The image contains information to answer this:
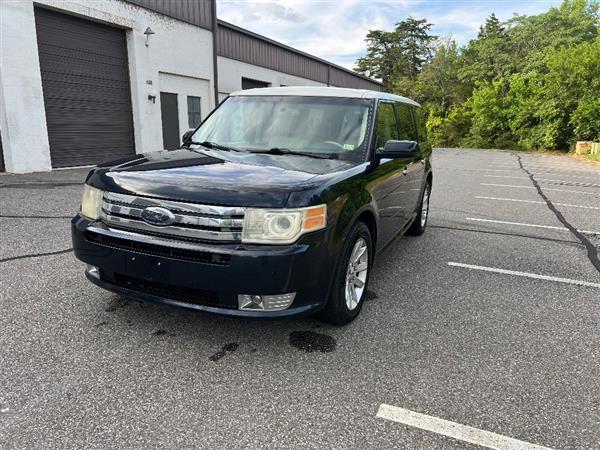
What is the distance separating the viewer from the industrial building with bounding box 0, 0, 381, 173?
1051 centimetres

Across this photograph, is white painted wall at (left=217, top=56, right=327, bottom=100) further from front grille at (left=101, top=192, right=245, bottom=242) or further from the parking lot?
front grille at (left=101, top=192, right=245, bottom=242)

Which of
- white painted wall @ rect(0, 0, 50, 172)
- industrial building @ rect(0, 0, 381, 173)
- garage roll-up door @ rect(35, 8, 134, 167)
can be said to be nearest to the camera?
white painted wall @ rect(0, 0, 50, 172)

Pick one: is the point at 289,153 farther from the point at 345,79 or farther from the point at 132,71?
the point at 345,79

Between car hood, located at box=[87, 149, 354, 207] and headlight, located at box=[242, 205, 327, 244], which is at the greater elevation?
car hood, located at box=[87, 149, 354, 207]

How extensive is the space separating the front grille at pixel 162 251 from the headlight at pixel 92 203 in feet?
0.60

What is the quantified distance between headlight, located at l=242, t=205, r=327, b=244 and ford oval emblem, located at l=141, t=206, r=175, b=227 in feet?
1.56

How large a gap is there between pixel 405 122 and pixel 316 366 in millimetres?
3345

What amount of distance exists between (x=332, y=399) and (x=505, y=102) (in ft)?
137

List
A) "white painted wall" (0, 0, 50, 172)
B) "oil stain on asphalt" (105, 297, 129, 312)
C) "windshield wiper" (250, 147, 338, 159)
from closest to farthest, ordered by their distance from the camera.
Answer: "oil stain on asphalt" (105, 297, 129, 312) → "windshield wiper" (250, 147, 338, 159) → "white painted wall" (0, 0, 50, 172)

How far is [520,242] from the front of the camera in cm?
606

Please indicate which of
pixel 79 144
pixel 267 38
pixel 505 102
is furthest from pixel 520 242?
pixel 505 102

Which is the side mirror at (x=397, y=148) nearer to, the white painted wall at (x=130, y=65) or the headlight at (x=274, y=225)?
the headlight at (x=274, y=225)

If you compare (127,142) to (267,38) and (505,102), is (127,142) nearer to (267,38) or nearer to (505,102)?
(267,38)

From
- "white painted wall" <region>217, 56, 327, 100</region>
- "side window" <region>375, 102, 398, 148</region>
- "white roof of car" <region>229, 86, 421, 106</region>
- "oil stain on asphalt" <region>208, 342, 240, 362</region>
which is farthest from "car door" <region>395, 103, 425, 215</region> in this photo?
"white painted wall" <region>217, 56, 327, 100</region>
